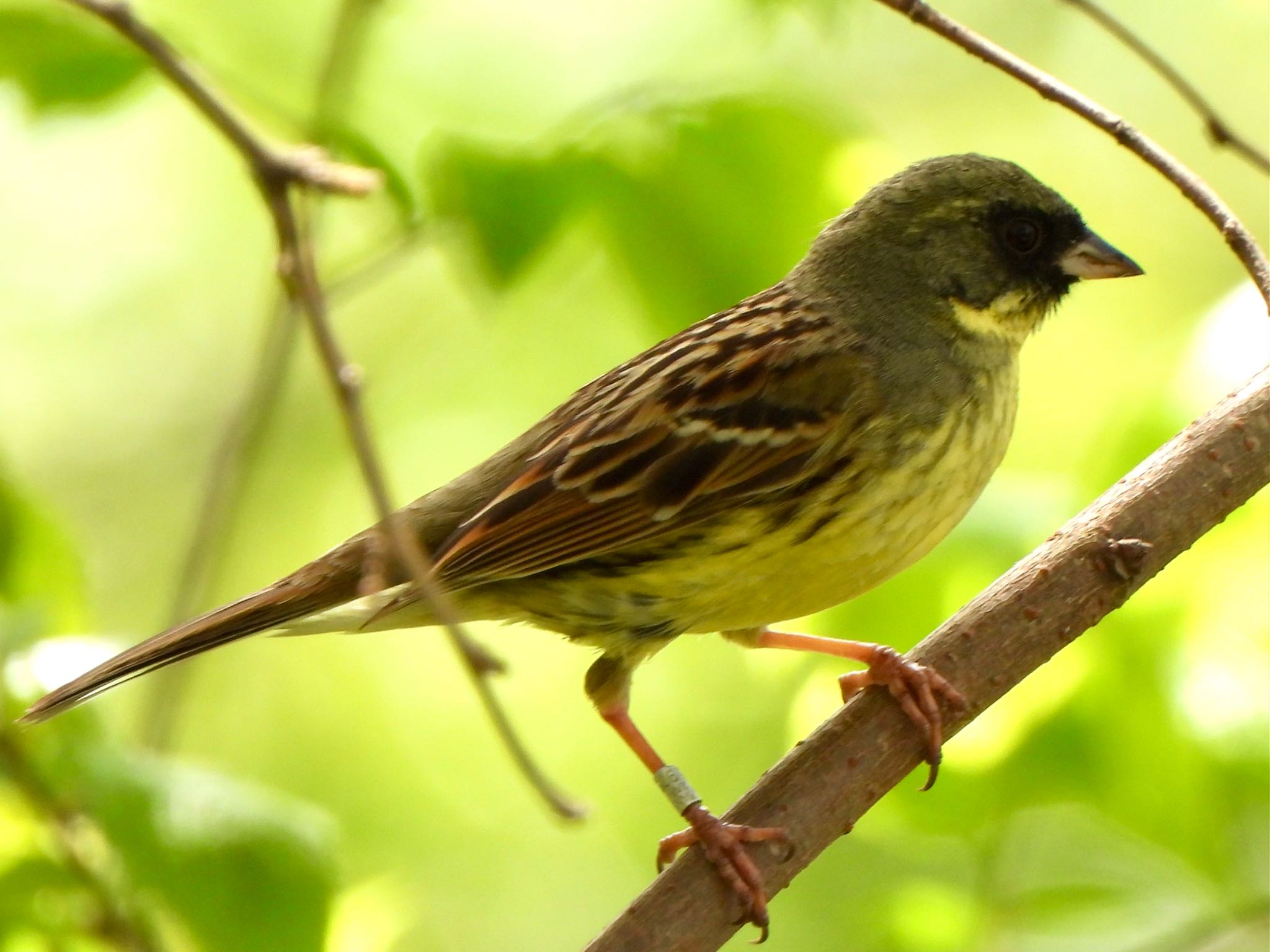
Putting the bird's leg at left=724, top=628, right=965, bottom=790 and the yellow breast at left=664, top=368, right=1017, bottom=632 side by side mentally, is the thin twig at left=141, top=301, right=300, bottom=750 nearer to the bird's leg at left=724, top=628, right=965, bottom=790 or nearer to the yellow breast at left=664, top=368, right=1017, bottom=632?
the yellow breast at left=664, top=368, right=1017, bottom=632

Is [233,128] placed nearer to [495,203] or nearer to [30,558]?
[495,203]

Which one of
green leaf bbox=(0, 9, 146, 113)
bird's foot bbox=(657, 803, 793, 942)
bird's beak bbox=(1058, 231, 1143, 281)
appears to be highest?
green leaf bbox=(0, 9, 146, 113)

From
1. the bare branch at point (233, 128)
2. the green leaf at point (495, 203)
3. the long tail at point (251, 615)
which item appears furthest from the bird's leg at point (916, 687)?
the bare branch at point (233, 128)

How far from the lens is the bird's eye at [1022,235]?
3.82m

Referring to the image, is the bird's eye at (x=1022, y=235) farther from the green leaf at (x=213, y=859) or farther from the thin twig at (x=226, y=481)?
the green leaf at (x=213, y=859)

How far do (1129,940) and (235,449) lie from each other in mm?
2234

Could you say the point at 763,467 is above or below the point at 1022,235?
below

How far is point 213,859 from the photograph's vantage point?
8.57 ft

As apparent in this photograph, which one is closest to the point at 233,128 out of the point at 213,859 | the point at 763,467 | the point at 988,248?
the point at 213,859

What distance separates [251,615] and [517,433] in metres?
4.00

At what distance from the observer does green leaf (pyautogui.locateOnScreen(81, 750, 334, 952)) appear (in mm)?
2576

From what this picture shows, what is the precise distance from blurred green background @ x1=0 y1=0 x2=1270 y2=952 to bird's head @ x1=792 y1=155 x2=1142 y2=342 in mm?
277

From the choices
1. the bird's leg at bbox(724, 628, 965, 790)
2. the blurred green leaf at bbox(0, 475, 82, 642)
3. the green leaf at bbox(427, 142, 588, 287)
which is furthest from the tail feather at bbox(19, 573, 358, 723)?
the bird's leg at bbox(724, 628, 965, 790)

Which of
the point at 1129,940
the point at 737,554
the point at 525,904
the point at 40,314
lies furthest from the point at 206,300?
the point at 1129,940
